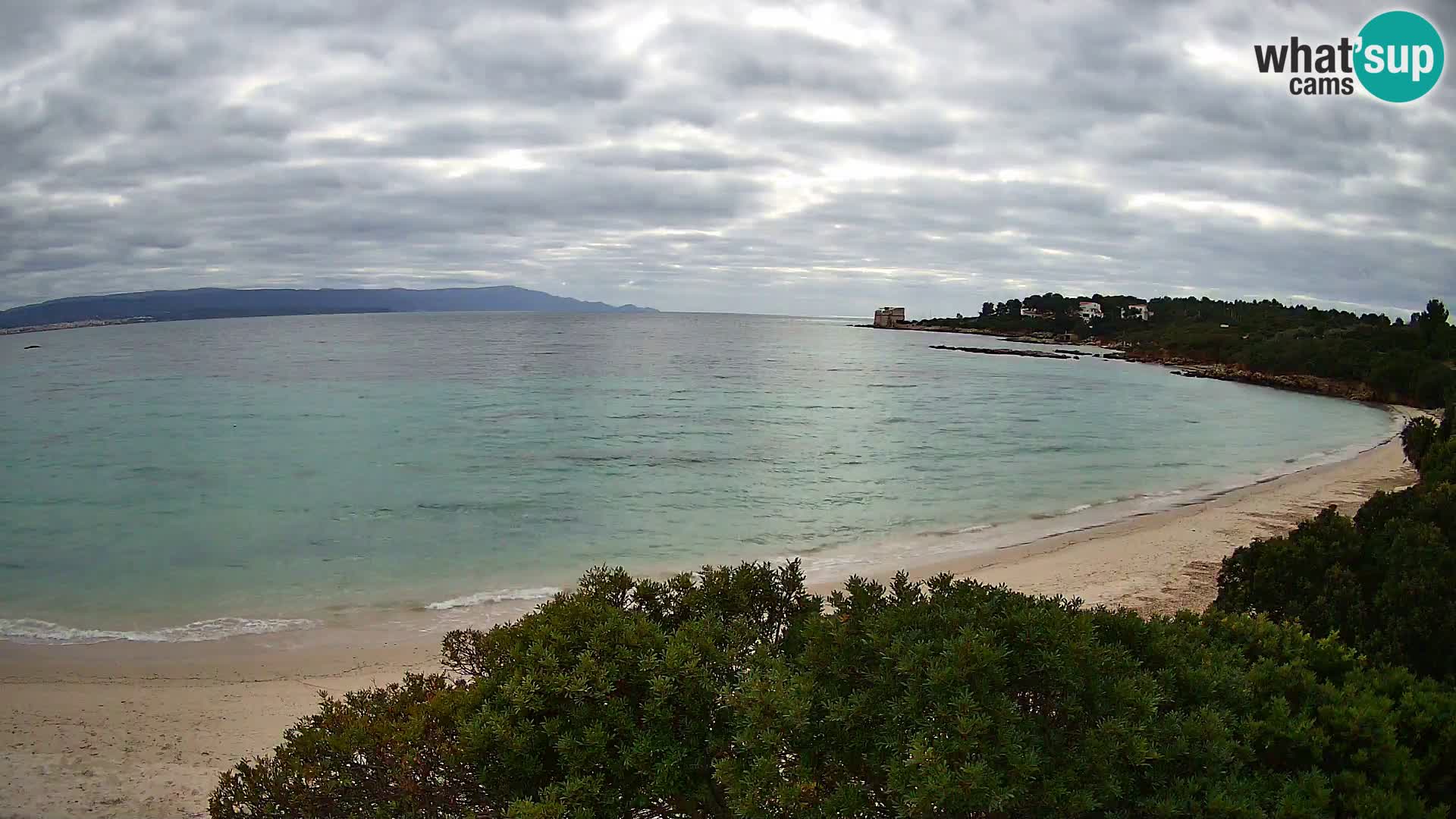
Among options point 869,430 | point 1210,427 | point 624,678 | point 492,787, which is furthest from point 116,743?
point 1210,427

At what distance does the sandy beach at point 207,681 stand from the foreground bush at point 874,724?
3493mm

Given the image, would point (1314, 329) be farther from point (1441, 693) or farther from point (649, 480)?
point (1441, 693)

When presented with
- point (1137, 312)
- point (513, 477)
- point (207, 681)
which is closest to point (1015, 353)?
point (1137, 312)

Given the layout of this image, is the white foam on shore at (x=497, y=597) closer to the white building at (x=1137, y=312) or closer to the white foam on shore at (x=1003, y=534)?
the white foam on shore at (x=1003, y=534)

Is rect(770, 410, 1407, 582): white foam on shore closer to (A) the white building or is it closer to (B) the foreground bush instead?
(B) the foreground bush

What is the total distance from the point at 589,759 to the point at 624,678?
1.15 ft

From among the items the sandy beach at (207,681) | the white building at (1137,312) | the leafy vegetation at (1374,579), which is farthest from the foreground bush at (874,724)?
the white building at (1137,312)

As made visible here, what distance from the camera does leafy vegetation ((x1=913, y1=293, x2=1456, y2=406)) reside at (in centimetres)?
4375

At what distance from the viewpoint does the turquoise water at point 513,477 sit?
13320 mm

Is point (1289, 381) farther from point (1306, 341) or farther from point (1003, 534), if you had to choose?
point (1003, 534)

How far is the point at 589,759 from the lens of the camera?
11.4 ft

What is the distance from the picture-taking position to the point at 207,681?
9.03 metres

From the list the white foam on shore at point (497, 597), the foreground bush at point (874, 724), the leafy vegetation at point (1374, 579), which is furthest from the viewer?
the white foam on shore at point (497, 597)

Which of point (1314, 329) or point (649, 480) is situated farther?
point (1314, 329)
